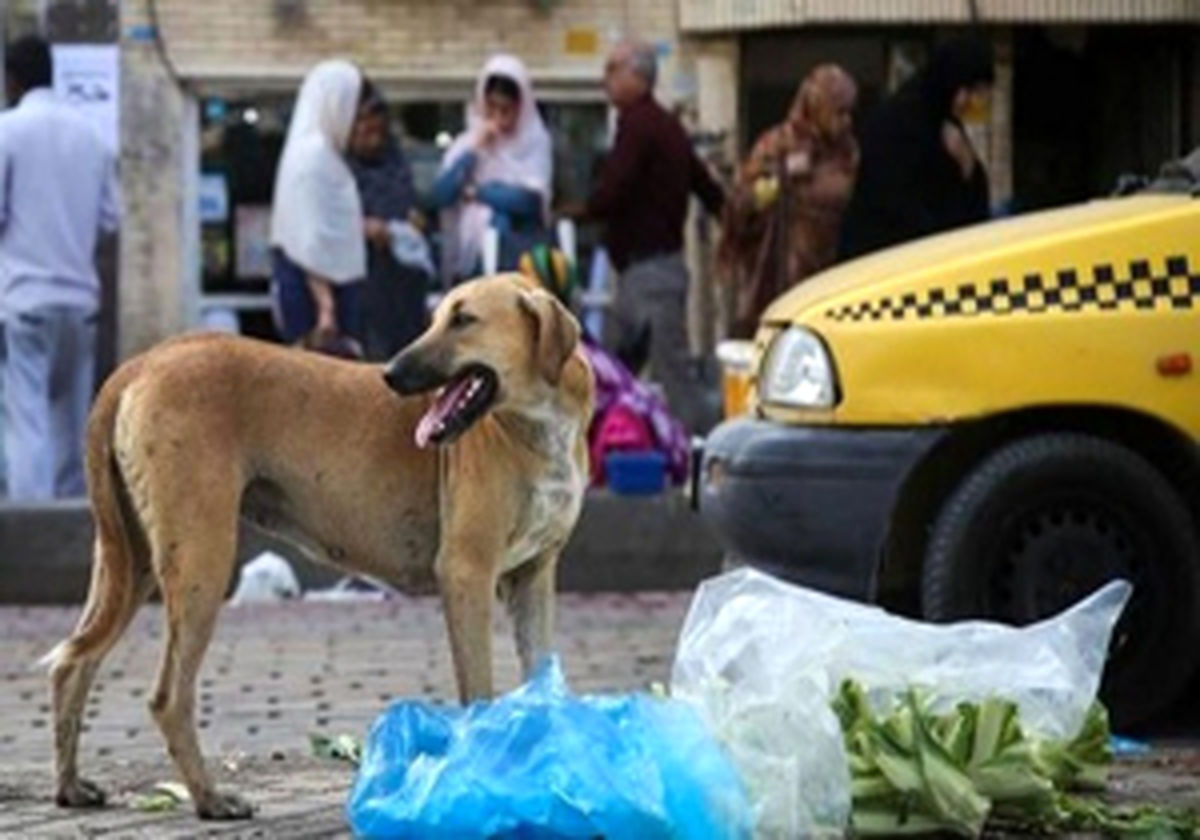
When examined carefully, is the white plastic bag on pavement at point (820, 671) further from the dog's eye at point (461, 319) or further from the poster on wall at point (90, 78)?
the poster on wall at point (90, 78)

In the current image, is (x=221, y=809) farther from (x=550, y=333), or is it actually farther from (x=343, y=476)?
(x=550, y=333)

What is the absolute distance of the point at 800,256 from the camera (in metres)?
19.3

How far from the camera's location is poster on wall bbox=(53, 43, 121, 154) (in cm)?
2252

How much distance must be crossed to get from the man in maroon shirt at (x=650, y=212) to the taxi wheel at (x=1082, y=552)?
25.1ft

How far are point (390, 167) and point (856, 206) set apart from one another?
12.3 ft

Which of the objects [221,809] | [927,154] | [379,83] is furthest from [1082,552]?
[379,83]

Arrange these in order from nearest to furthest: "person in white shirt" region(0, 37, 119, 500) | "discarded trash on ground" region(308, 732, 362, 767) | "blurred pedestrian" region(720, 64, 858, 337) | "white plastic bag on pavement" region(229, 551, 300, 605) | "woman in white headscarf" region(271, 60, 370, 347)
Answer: "discarded trash on ground" region(308, 732, 362, 767), "white plastic bag on pavement" region(229, 551, 300, 605), "person in white shirt" region(0, 37, 119, 500), "woman in white headscarf" region(271, 60, 370, 347), "blurred pedestrian" region(720, 64, 858, 337)

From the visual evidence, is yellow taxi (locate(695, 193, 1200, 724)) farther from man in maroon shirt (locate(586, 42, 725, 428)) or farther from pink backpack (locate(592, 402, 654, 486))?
man in maroon shirt (locate(586, 42, 725, 428))

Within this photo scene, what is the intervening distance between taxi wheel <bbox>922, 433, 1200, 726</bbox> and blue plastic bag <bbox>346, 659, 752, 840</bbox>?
9.97ft

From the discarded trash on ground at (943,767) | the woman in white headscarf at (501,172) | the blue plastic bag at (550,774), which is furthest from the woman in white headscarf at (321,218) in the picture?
the blue plastic bag at (550,774)

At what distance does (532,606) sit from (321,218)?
9448mm

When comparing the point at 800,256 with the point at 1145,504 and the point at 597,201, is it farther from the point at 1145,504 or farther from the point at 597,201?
the point at 1145,504

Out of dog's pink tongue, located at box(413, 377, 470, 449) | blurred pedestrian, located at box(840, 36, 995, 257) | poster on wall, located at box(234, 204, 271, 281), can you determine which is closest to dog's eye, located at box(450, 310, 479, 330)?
dog's pink tongue, located at box(413, 377, 470, 449)

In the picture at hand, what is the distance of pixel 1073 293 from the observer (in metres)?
11.0
